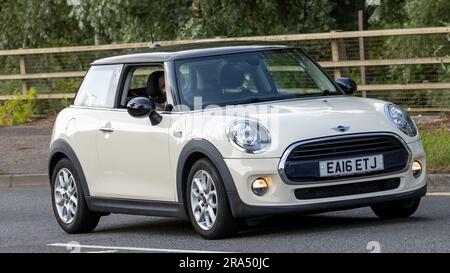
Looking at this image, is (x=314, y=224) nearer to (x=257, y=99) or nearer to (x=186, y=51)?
(x=257, y=99)

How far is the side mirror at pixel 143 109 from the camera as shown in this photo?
1190cm

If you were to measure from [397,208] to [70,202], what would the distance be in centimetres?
312

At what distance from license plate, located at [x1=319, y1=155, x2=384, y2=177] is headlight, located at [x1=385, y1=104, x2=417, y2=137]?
0.37 metres

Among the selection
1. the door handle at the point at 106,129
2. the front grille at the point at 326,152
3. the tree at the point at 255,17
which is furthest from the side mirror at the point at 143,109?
the tree at the point at 255,17

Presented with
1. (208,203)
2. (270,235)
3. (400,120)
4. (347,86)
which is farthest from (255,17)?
(208,203)

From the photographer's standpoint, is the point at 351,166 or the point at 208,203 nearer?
the point at 351,166

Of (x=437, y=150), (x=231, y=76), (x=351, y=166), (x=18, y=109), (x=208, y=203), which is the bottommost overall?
(x=18, y=109)

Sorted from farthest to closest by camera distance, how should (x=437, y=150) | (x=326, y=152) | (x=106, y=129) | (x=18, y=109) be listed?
1. (x=18, y=109)
2. (x=437, y=150)
3. (x=106, y=129)
4. (x=326, y=152)

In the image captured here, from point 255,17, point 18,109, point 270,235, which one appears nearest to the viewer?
point 270,235

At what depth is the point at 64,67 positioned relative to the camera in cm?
2831

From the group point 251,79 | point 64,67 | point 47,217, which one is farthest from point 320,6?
point 251,79

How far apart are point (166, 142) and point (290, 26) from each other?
18361 mm

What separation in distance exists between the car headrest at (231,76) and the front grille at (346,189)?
4.60 feet

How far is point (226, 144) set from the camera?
11.0 meters
